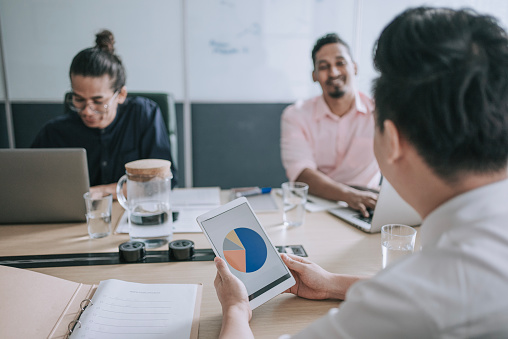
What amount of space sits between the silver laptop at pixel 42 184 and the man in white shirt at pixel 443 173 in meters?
0.93

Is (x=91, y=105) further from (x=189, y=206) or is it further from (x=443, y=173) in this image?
(x=443, y=173)

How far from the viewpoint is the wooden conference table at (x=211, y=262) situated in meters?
0.78

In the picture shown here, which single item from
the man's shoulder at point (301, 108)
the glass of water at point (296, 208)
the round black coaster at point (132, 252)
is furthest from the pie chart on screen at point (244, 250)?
the man's shoulder at point (301, 108)

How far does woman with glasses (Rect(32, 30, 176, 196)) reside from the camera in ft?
5.77

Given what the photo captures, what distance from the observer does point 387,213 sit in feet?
3.89

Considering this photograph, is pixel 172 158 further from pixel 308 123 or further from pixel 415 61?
pixel 415 61

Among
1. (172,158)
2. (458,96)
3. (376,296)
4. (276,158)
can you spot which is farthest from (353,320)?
(276,158)

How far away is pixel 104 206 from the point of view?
1180mm

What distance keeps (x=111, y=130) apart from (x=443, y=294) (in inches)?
66.4

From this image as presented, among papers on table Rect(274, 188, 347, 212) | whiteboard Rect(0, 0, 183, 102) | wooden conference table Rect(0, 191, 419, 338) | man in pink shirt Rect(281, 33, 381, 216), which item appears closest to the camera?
wooden conference table Rect(0, 191, 419, 338)

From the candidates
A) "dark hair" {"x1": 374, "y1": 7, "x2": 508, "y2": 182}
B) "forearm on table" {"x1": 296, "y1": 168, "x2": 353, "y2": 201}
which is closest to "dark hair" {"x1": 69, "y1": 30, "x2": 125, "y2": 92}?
"forearm on table" {"x1": 296, "y1": 168, "x2": 353, "y2": 201}

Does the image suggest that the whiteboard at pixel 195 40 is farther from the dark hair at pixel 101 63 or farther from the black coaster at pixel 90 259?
the black coaster at pixel 90 259

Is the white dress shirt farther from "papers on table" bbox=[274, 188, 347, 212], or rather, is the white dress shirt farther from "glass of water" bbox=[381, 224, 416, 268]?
"papers on table" bbox=[274, 188, 347, 212]

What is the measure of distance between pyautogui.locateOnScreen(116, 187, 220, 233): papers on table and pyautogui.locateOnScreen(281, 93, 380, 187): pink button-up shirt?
59 centimetres
